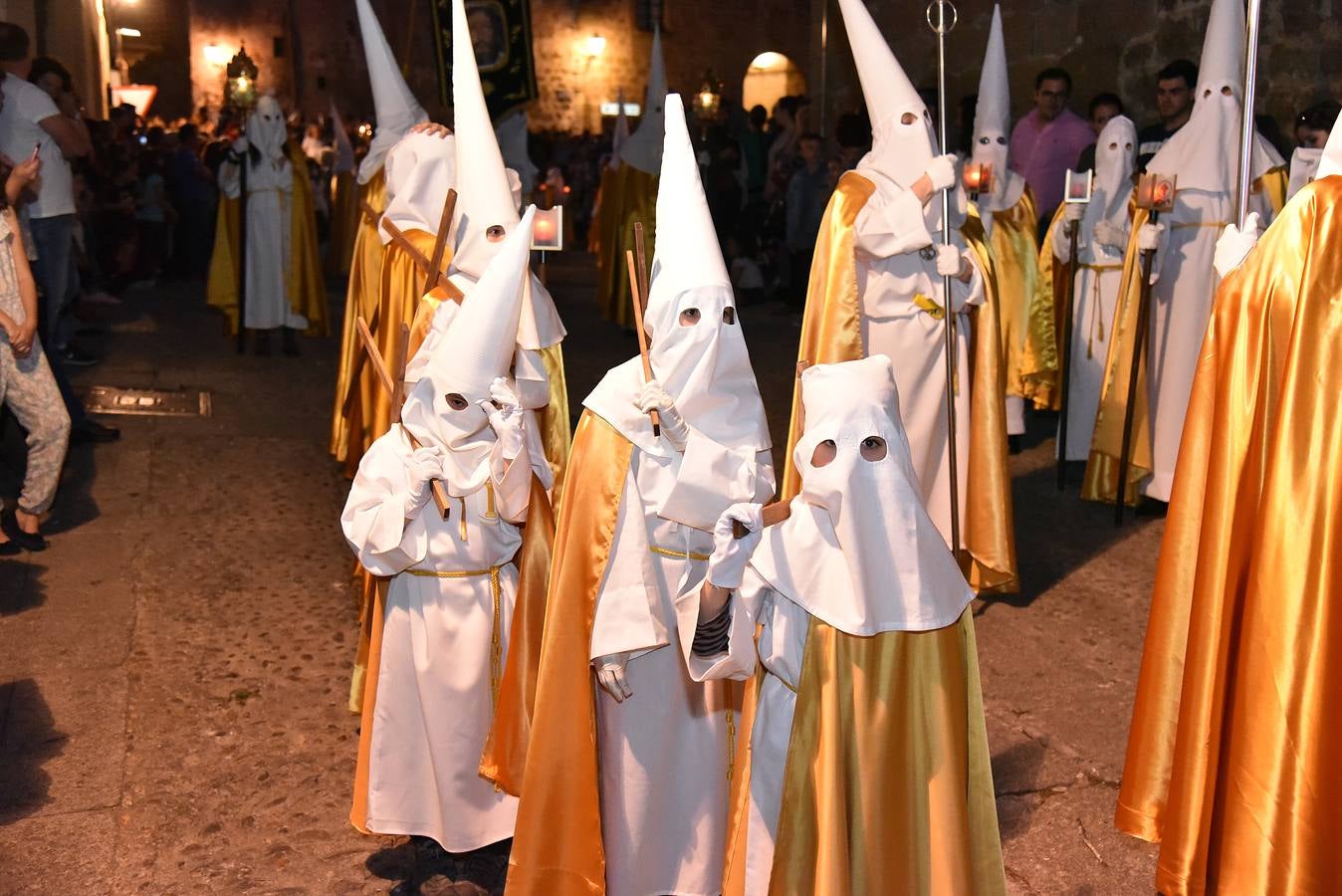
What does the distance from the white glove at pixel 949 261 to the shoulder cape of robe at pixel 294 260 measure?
618cm

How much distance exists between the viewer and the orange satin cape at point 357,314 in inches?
266

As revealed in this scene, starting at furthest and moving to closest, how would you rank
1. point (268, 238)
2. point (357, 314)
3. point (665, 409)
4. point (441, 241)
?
point (268, 238) < point (357, 314) < point (441, 241) < point (665, 409)

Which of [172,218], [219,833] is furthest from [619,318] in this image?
[219,833]

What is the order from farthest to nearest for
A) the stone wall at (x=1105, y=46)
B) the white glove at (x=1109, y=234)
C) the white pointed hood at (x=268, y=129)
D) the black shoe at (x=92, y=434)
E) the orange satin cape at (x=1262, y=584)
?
1. the white pointed hood at (x=268, y=129)
2. the stone wall at (x=1105, y=46)
3. the black shoe at (x=92, y=434)
4. the white glove at (x=1109, y=234)
5. the orange satin cape at (x=1262, y=584)

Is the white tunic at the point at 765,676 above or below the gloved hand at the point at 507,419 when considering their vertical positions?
below

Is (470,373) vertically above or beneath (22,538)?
above

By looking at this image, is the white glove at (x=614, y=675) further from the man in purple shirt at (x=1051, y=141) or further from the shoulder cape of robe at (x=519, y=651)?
the man in purple shirt at (x=1051, y=141)

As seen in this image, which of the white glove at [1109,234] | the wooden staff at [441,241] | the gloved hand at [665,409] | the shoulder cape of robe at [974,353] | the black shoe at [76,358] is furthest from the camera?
the black shoe at [76,358]

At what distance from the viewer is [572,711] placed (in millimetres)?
3410

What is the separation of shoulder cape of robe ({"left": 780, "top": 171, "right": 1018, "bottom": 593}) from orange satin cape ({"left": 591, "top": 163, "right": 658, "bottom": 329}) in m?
6.01

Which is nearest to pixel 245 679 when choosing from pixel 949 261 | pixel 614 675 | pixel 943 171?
pixel 614 675

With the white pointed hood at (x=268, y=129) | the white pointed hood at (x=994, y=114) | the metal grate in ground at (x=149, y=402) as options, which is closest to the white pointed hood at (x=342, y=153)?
the white pointed hood at (x=268, y=129)

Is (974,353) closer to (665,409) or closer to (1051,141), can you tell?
(665,409)

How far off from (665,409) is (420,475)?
0.64m
